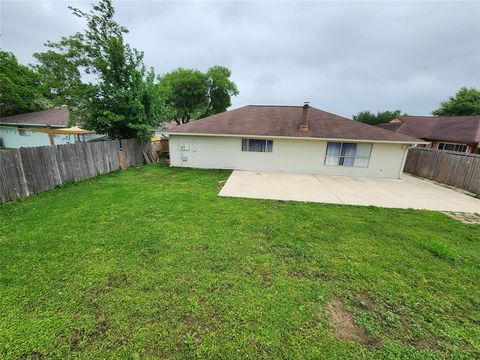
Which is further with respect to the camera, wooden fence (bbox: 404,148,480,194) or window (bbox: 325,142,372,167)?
window (bbox: 325,142,372,167)

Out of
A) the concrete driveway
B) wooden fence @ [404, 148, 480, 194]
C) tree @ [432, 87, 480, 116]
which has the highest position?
tree @ [432, 87, 480, 116]

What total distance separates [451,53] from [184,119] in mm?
27391

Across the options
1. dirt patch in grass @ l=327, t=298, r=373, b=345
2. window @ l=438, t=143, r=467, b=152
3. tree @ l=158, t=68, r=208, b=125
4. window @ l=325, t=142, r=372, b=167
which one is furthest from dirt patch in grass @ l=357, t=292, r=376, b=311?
tree @ l=158, t=68, r=208, b=125

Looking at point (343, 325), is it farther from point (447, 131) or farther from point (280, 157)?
point (447, 131)

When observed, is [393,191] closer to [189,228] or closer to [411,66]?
[189,228]

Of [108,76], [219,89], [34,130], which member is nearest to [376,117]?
[219,89]

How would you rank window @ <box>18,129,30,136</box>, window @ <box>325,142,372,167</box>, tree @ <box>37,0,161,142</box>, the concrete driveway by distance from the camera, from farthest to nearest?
window @ <box>18,129,30,136</box> < window @ <box>325,142,372,167</box> < tree @ <box>37,0,161,142</box> < the concrete driveway

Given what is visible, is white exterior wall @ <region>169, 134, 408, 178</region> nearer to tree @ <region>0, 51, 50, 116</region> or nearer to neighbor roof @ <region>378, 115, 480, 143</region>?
neighbor roof @ <region>378, 115, 480, 143</region>

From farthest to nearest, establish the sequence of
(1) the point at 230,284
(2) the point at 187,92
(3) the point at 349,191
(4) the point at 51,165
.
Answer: (2) the point at 187,92
(3) the point at 349,191
(4) the point at 51,165
(1) the point at 230,284

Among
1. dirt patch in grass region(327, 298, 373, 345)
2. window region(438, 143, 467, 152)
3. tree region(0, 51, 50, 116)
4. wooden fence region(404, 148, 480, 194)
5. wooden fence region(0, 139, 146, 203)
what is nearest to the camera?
dirt patch in grass region(327, 298, 373, 345)

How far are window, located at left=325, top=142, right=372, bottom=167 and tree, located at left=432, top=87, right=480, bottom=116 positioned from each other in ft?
81.4

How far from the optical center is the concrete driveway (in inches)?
279

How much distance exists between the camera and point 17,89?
64.1 ft

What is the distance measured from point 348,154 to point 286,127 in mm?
3743
